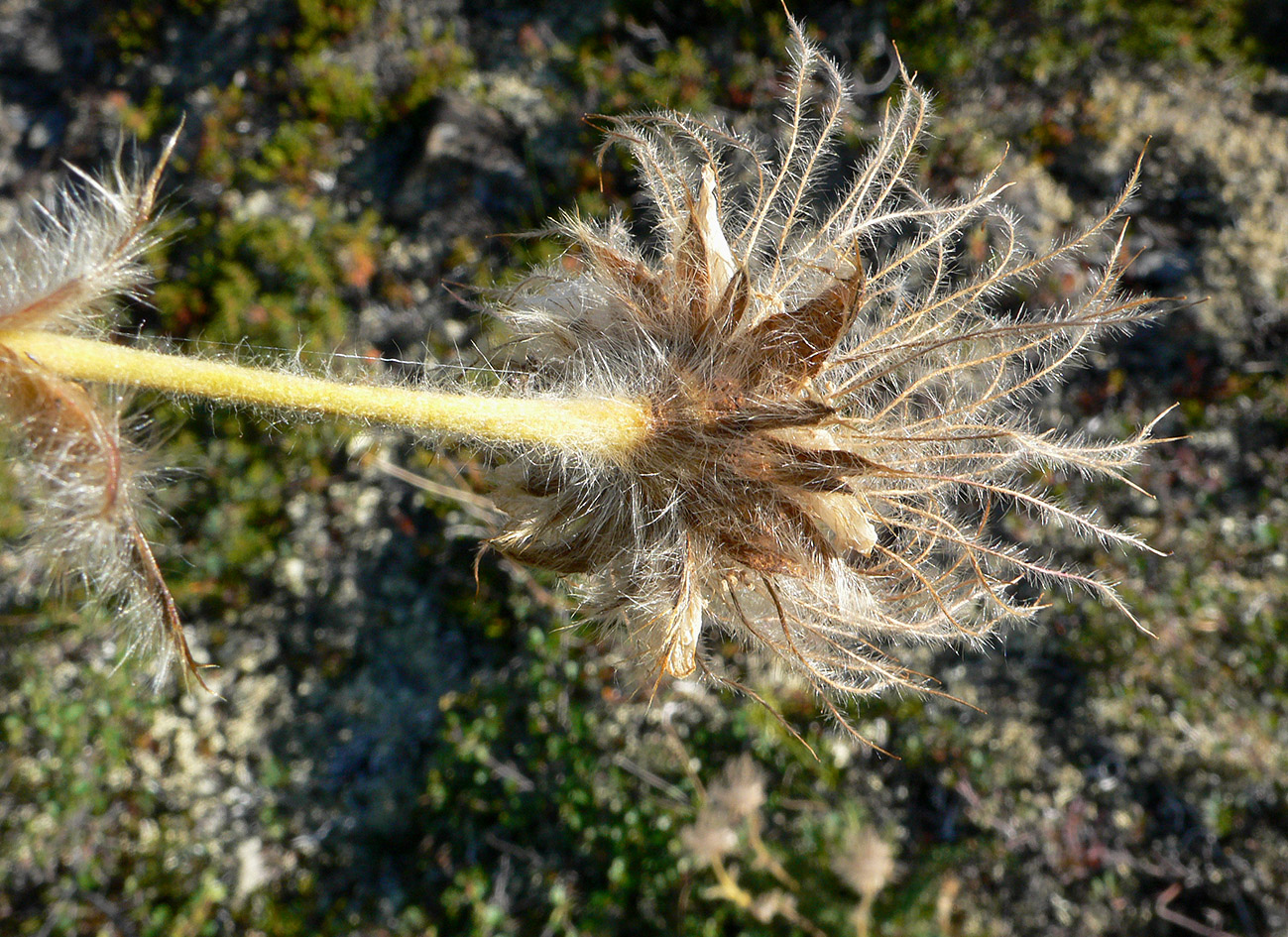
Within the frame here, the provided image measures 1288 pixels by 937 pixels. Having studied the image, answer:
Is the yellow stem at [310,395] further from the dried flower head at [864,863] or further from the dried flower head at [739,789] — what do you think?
the dried flower head at [864,863]

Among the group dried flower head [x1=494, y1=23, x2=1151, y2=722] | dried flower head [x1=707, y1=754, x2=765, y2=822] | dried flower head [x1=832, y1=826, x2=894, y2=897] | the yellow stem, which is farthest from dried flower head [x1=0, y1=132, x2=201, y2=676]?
dried flower head [x1=832, y1=826, x2=894, y2=897]

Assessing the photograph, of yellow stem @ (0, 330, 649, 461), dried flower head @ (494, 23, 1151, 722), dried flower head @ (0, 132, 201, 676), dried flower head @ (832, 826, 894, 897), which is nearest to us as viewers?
yellow stem @ (0, 330, 649, 461)

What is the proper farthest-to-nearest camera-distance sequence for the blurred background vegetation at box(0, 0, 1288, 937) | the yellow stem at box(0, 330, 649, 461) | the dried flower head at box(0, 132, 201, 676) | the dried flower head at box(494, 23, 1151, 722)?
the blurred background vegetation at box(0, 0, 1288, 937) < the dried flower head at box(494, 23, 1151, 722) < the dried flower head at box(0, 132, 201, 676) < the yellow stem at box(0, 330, 649, 461)

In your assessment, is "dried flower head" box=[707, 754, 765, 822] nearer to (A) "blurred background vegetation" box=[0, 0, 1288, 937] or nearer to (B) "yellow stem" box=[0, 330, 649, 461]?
(A) "blurred background vegetation" box=[0, 0, 1288, 937]

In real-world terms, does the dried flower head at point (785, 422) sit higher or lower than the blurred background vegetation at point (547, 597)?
higher

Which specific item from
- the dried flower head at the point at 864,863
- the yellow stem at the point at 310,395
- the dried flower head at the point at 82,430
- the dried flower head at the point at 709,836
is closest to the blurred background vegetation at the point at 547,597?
the dried flower head at the point at 864,863

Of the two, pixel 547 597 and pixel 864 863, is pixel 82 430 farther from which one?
pixel 864 863

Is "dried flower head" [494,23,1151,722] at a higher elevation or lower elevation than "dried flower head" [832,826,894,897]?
higher
